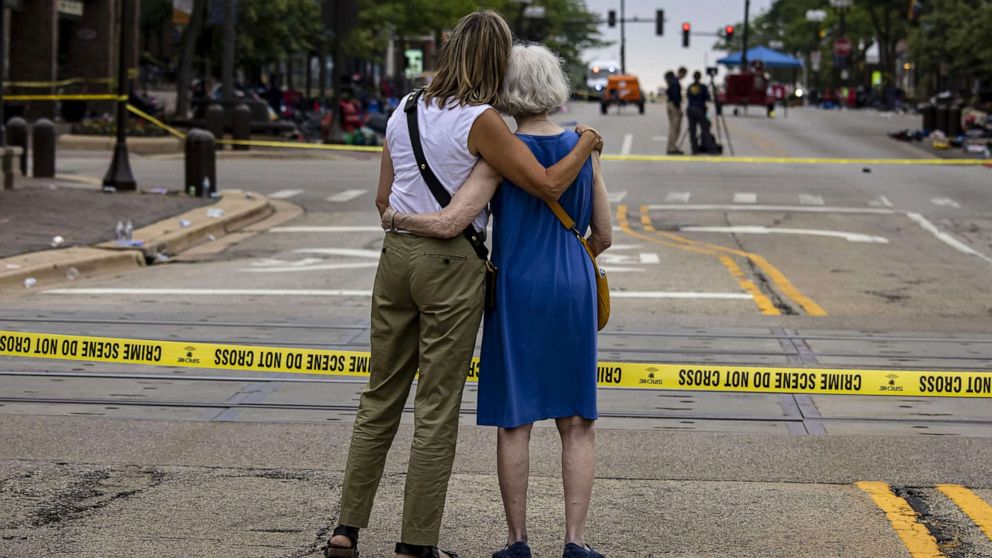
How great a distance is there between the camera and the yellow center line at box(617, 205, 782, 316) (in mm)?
12492

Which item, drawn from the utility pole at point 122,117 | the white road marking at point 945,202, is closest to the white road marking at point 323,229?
the utility pole at point 122,117

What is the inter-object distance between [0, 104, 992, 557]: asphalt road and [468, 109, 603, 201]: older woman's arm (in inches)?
54.2

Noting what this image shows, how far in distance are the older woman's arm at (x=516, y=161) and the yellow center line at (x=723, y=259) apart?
7.30 metres

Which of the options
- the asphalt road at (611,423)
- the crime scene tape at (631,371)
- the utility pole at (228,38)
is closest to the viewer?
the asphalt road at (611,423)

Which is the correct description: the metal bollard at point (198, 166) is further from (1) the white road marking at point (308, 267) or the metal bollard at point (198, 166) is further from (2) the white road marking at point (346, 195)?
(1) the white road marking at point (308, 267)

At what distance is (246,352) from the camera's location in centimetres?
781

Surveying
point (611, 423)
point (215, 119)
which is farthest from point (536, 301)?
point (215, 119)

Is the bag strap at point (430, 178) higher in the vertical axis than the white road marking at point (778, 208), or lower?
higher

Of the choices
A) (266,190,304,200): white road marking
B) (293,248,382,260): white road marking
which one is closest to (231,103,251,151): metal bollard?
(266,190,304,200): white road marking

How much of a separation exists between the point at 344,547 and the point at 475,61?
1.66m

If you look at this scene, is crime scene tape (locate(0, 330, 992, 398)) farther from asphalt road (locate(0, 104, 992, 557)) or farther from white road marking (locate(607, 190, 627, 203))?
white road marking (locate(607, 190, 627, 203))

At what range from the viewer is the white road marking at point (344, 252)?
16625mm

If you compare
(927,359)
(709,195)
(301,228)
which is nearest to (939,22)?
(709,195)

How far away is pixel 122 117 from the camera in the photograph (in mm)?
21469
